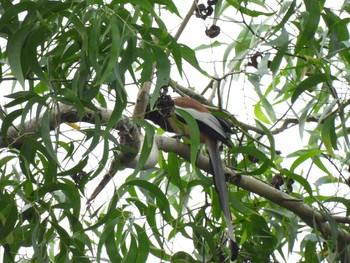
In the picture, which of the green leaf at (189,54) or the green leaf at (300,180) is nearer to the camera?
the green leaf at (189,54)

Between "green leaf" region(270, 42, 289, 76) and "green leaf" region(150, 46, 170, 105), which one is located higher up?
"green leaf" region(270, 42, 289, 76)

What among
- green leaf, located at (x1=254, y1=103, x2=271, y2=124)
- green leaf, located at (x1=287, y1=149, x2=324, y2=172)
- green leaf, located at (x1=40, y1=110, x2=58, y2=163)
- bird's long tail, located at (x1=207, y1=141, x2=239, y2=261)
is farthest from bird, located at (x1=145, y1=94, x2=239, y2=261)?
green leaf, located at (x1=40, y1=110, x2=58, y2=163)

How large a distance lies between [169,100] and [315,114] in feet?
3.24

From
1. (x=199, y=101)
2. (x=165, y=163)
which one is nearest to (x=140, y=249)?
(x=165, y=163)

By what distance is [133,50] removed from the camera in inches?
69.1

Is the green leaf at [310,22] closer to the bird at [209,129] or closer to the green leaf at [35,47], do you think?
the bird at [209,129]

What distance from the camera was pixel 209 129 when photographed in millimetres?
2840

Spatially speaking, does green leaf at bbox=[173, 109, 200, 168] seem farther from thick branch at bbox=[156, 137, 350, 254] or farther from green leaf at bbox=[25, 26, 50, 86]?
thick branch at bbox=[156, 137, 350, 254]

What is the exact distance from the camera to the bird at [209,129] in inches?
84.3

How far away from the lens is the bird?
214 centimetres

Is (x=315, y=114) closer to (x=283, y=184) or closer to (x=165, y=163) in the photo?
(x=283, y=184)

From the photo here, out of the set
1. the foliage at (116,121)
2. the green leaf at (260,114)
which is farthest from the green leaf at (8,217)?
the green leaf at (260,114)

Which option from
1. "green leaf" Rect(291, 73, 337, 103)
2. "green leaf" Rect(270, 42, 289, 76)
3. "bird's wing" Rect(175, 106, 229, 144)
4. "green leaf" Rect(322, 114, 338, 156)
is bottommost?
"green leaf" Rect(322, 114, 338, 156)

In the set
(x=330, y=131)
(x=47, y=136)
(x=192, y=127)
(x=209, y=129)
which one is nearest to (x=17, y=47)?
(x=47, y=136)
